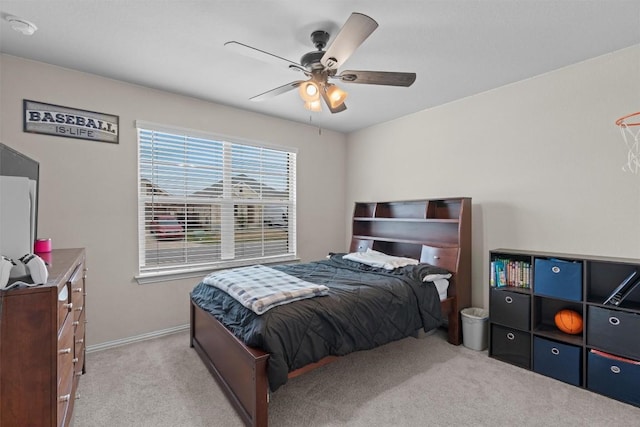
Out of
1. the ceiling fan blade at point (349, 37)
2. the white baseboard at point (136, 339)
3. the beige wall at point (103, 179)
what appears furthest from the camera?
the white baseboard at point (136, 339)

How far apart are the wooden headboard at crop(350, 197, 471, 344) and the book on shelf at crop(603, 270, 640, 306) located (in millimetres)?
1140

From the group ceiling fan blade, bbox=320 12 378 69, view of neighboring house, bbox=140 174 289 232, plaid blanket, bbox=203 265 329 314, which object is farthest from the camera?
view of neighboring house, bbox=140 174 289 232

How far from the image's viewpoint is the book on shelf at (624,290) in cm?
218

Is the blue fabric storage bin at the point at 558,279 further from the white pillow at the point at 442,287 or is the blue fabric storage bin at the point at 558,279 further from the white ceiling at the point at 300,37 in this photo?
the white ceiling at the point at 300,37

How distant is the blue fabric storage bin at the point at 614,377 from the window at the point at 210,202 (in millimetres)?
3239

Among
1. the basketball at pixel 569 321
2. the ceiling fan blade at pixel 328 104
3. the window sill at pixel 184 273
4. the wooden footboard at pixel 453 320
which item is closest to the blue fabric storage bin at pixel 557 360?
the basketball at pixel 569 321

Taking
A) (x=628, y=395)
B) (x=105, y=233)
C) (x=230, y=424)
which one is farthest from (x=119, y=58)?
(x=628, y=395)

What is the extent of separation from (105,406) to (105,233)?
1549mm

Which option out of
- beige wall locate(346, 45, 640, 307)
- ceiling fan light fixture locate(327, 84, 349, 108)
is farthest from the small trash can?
ceiling fan light fixture locate(327, 84, 349, 108)

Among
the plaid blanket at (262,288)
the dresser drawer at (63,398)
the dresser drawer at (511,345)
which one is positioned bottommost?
the dresser drawer at (511,345)

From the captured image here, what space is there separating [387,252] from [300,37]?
2.84m

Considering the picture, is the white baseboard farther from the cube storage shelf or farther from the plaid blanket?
the cube storage shelf

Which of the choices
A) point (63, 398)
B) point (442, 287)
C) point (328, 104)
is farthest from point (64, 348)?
point (442, 287)

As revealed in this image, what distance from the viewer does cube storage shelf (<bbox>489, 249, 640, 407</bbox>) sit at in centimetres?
213
